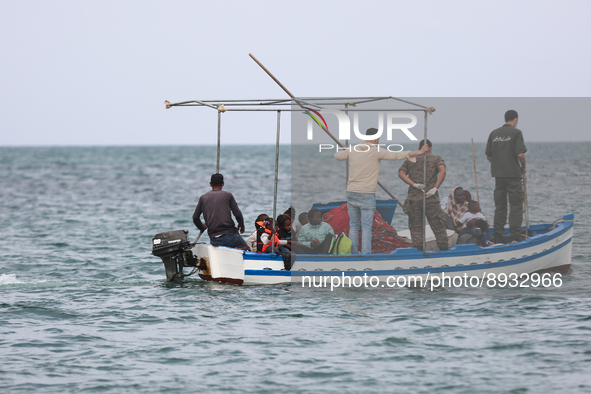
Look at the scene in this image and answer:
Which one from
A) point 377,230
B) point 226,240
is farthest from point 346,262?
point 226,240

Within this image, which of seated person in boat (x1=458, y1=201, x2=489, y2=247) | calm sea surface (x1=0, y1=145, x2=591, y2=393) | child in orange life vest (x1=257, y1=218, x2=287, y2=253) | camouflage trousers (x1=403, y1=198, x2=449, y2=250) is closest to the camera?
calm sea surface (x1=0, y1=145, x2=591, y2=393)

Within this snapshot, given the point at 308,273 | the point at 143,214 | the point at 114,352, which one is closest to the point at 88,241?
the point at 143,214

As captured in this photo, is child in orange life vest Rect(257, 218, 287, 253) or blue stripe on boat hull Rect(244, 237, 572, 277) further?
child in orange life vest Rect(257, 218, 287, 253)

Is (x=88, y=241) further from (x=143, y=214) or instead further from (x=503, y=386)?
(x=503, y=386)

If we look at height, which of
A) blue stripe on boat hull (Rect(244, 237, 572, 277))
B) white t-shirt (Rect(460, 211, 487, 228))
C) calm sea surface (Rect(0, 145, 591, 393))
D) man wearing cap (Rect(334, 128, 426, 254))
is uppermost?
man wearing cap (Rect(334, 128, 426, 254))

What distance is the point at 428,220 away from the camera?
11.3m

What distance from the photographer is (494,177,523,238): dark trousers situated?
11.8 metres

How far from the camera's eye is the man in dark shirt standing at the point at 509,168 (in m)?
11.5

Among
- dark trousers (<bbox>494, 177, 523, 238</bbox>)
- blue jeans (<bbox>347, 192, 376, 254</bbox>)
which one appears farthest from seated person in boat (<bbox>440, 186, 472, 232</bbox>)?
blue jeans (<bbox>347, 192, 376, 254</bbox>)

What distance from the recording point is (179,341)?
8.94 meters

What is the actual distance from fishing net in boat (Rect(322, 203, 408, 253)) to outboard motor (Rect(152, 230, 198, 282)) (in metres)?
2.32

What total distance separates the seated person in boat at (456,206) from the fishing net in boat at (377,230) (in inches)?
40.8

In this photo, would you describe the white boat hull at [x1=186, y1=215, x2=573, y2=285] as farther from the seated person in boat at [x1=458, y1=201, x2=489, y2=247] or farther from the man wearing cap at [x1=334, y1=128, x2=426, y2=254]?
the seated person in boat at [x1=458, y1=201, x2=489, y2=247]

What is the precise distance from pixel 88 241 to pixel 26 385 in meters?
13.5
